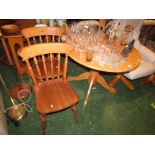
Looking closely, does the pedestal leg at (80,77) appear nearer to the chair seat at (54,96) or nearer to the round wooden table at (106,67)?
the round wooden table at (106,67)

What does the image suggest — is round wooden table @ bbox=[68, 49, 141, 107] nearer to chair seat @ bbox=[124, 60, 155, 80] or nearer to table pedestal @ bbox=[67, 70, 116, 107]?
table pedestal @ bbox=[67, 70, 116, 107]

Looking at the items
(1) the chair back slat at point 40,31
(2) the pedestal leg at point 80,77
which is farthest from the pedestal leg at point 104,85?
(1) the chair back slat at point 40,31

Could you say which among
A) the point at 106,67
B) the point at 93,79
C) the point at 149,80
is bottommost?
the point at 149,80

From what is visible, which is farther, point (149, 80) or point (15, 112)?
point (149, 80)

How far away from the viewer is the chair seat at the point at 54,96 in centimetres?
140

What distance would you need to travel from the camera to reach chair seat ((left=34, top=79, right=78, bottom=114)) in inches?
55.2

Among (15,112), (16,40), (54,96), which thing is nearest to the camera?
(54,96)

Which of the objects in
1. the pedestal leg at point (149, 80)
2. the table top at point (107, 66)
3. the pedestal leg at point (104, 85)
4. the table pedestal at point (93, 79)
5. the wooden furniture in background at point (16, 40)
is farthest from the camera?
the pedestal leg at point (149, 80)

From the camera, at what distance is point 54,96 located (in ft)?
4.94

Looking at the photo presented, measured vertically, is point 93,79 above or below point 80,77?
above

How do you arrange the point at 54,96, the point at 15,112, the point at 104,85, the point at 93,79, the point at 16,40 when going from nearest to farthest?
1. the point at 54,96
2. the point at 15,112
3. the point at 16,40
4. the point at 93,79
5. the point at 104,85

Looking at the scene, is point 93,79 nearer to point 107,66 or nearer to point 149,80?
point 107,66

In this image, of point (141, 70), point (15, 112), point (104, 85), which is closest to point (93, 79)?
point (104, 85)
